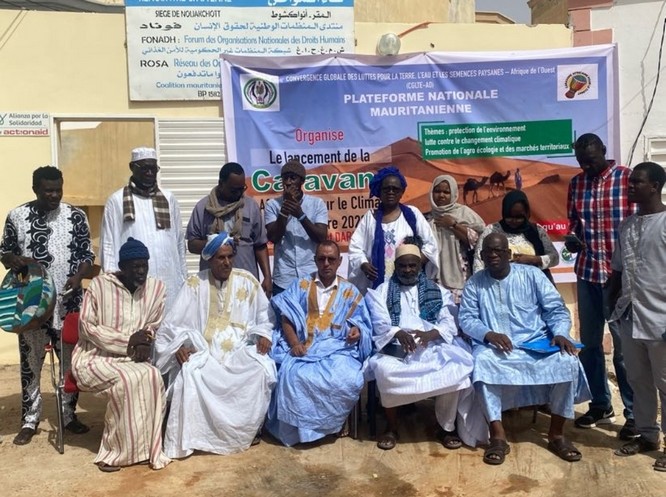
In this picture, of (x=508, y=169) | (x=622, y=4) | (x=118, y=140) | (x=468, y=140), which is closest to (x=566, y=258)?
(x=508, y=169)

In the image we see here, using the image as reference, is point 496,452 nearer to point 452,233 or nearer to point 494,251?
point 494,251

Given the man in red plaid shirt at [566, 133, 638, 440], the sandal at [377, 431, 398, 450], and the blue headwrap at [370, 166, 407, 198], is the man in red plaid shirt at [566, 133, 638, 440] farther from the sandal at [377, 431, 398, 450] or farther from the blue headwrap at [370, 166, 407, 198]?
the sandal at [377, 431, 398, 450]

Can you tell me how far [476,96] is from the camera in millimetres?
6516

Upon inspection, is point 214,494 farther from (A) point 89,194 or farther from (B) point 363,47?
(A) point 89,194

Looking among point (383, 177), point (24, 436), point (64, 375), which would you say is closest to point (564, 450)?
point (383, 177)

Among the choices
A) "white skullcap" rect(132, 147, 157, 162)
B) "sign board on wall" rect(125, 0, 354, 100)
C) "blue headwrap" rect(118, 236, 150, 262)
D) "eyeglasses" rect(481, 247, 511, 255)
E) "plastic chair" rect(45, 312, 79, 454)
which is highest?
"sign board on wall" rect(125, 0, 354, 100)

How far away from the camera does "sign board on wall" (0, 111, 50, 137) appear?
6.32 meters

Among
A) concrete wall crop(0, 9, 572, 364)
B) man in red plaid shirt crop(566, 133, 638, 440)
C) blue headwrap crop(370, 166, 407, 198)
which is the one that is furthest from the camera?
concrete wall crop(0, 9, 572, 364)

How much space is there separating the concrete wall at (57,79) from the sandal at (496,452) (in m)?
3.94

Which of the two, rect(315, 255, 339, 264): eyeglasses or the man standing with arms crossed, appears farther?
rect(315, 255, 339, 264): eyeglasses

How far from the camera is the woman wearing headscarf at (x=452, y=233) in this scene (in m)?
5.04

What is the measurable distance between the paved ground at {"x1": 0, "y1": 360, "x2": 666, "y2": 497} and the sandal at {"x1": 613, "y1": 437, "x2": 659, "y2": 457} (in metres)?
0.06

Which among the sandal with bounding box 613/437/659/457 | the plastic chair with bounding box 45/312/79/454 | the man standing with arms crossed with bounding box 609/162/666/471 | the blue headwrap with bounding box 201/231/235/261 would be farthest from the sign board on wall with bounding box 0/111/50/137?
the sandal with bounding box 613/437/659/457

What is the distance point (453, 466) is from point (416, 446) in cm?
36
